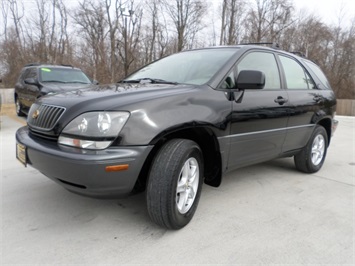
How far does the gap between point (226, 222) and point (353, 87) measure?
103 feet

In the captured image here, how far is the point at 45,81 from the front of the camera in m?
7.77

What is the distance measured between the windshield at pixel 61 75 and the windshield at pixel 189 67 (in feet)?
17.3

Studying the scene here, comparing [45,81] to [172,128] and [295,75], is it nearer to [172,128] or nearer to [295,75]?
[295,75]

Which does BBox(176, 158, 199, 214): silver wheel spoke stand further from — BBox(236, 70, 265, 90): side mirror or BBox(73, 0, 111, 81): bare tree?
BBox(73, 0, 111, 81): bare tree

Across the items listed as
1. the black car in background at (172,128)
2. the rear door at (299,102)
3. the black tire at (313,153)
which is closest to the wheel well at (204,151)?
the black car in background at (172,128)

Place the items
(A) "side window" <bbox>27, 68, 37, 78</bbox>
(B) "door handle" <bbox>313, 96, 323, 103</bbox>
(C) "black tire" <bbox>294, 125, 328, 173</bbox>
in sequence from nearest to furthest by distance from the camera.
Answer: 1. (B) "door handle" <bbox>313, 96, 323, 103</bbox>
2. (C) "black tire" <bbox>294, 125, 328, 173</bbox>
3. (A) "side window" <bbox>27, 68, 37, 78</bbox>

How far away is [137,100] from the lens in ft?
7.11

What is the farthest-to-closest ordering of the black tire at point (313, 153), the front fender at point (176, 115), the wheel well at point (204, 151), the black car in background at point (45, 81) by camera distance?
the black car in background at point (45, 81)
the black tire at point (313, 153)
the wheel well at point (204, 151)
the front fender at point (176, 115)

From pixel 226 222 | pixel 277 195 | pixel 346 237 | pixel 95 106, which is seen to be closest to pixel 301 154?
pixel 277 195

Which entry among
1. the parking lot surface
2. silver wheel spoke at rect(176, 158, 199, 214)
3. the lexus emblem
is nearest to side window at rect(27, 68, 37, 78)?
the parking lot surface

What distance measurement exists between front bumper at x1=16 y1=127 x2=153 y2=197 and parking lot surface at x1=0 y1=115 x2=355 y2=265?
47 cm

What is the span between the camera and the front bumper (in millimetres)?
1941

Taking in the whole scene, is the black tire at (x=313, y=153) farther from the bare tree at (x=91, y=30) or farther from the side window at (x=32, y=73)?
the bare tree at (x=91, y=30)

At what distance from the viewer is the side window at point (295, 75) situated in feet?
12.1
